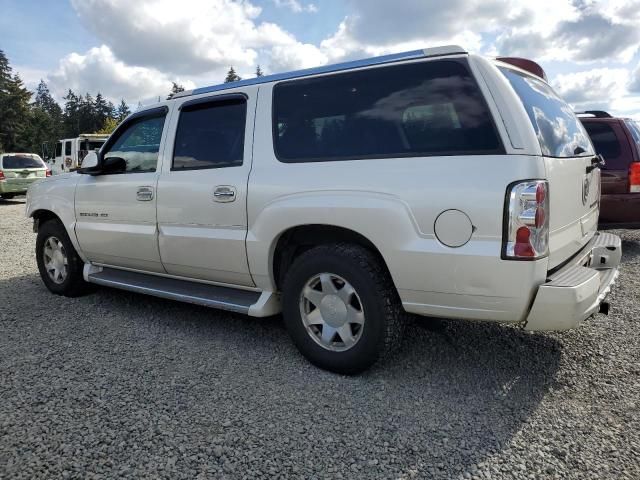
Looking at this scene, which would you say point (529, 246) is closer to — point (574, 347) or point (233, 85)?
point (574, 347)

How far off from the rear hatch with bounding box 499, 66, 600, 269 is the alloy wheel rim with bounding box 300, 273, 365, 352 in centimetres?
116

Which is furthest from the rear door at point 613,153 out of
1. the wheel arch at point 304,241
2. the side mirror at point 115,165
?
the side mirror at point 115,165

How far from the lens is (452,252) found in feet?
8.59

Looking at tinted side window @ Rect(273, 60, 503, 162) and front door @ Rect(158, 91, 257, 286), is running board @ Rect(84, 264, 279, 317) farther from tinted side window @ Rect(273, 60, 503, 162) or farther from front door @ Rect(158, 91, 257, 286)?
tinted side window @ Rect(273, 60, 503, 162)

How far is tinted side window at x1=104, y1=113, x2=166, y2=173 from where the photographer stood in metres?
4.16

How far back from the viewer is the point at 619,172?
6.25 meters

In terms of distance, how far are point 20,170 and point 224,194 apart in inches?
595

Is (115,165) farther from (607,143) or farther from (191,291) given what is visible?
(607,143)

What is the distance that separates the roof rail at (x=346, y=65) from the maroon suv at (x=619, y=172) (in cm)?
450

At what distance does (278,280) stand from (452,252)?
53.2 inches

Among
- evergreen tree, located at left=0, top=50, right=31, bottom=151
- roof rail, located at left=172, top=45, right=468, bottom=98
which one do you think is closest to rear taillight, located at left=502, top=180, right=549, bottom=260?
roof rail, located at left=172, top=45, right=468, bottom=98

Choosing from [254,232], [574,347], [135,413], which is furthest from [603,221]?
[135,413]

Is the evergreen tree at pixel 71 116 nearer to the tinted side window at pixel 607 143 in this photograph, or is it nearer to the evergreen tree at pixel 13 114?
the evergreen tree at pixel 13 114

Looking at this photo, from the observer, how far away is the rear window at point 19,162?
15641 millimetres
